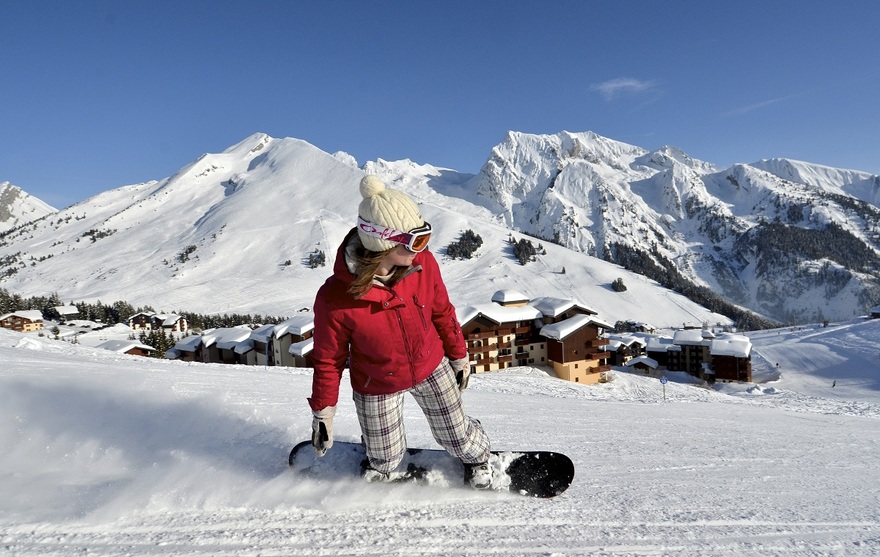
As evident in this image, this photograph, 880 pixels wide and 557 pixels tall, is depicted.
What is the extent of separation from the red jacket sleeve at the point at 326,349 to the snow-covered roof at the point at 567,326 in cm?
2349

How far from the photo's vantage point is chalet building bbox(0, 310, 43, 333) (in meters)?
43.4

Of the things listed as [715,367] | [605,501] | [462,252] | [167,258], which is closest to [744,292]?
[462,252]

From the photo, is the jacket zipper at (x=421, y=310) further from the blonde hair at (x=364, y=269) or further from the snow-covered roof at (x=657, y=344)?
the snow-covered roof at (x=657, y=344)

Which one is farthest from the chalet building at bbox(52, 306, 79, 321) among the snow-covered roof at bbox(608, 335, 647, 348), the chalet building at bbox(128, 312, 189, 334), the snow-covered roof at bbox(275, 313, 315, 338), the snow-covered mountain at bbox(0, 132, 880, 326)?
the snow-covered roof at bbox(608, 335, 647, 348)

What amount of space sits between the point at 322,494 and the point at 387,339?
3.23ft

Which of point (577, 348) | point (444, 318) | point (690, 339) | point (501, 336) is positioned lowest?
point (690, 339)

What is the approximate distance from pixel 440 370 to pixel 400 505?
0.81 metres

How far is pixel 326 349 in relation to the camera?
2.45 metres

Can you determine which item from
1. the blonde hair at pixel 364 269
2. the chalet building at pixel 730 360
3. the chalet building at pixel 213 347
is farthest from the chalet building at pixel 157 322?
the blonde hair at pixel 364 269

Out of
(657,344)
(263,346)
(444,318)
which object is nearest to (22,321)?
(263,346)

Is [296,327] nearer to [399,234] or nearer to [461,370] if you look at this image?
[461,370]

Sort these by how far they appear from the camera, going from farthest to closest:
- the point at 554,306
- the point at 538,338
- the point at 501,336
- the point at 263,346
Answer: the point at 263,346 → the point at 538,338 → the point at 554,306 → the point at 501,336

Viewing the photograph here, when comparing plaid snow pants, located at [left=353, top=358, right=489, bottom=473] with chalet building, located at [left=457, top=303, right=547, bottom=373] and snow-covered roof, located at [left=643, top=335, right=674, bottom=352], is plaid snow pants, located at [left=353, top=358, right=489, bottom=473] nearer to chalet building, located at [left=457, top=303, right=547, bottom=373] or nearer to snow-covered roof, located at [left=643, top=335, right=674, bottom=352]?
chalet building, located at [left=457, top=303, right=547, bottom=373]

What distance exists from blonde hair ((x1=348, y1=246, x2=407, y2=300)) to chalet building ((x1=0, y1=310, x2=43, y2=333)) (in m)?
58.1
